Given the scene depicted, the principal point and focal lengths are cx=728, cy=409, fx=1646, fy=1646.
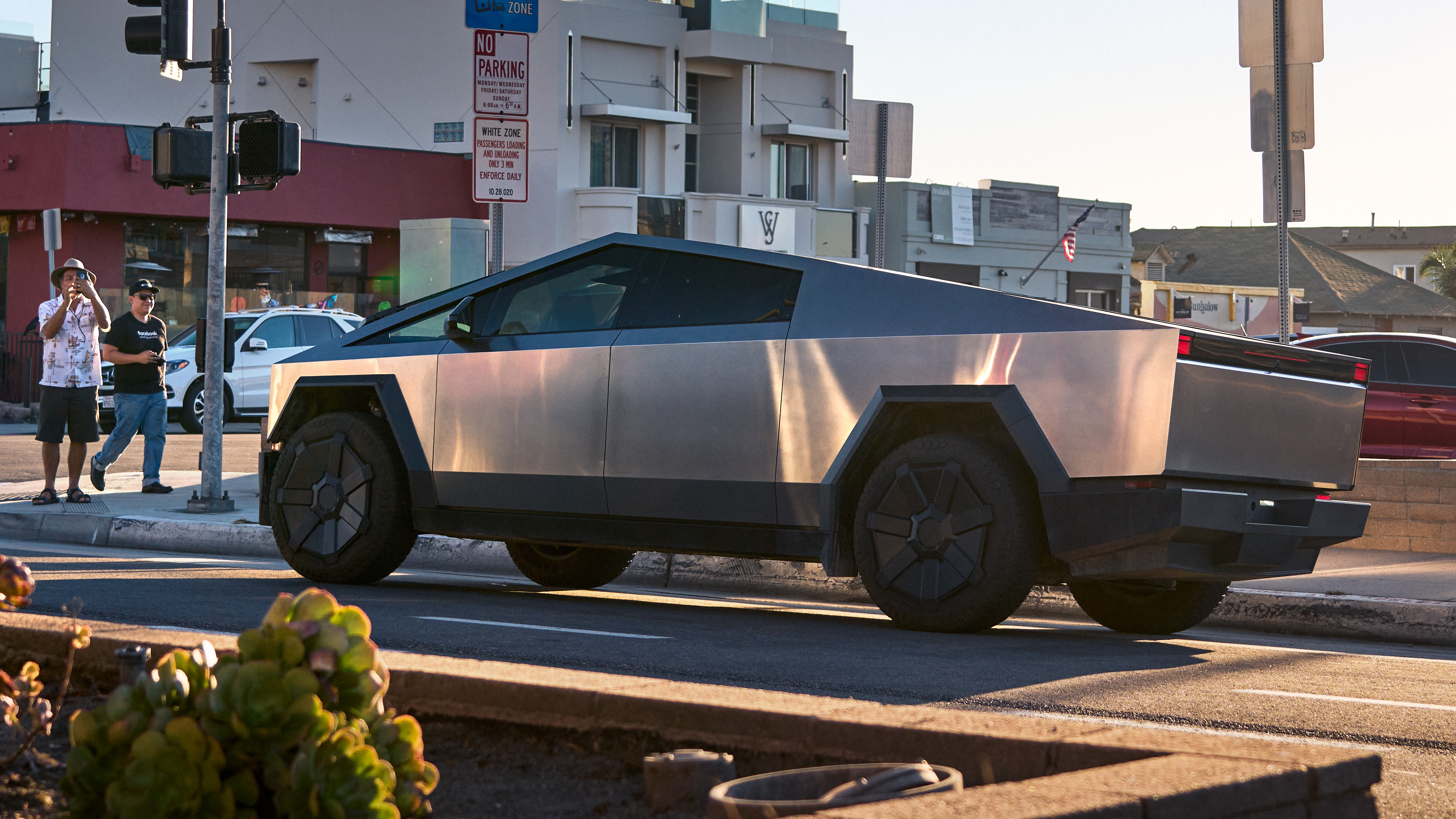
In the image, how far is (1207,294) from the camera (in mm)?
67938

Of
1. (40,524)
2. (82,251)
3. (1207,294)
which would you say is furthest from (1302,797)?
(1207,294)

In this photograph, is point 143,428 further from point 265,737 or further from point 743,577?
point 265,737

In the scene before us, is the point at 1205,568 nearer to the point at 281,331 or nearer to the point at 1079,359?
the point at 1079,359

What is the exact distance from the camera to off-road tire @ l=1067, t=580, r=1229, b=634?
273 inches

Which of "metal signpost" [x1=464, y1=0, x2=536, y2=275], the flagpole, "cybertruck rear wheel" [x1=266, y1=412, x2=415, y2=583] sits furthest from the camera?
the flagpole

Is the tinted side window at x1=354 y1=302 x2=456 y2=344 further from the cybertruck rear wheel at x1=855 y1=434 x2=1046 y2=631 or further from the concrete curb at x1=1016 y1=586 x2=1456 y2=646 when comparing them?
the concrete curb at x1=1016 y1=586 x2=1456 y2=646

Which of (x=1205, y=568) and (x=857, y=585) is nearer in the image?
(x=1205, y=568)

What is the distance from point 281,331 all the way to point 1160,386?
20.4 metres

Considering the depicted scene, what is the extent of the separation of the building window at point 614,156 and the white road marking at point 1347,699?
32.7 metres

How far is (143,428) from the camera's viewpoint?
44.7 feet

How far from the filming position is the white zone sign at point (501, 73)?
37.5 ft

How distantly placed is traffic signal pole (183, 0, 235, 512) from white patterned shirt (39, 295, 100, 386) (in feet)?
3.58

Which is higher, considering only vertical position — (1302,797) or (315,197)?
(315,197)

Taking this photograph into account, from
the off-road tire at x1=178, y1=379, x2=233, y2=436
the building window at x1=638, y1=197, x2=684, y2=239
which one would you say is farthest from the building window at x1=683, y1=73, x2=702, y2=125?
the off-road tire at x1=178, y1=379, x2=233, y2=436
